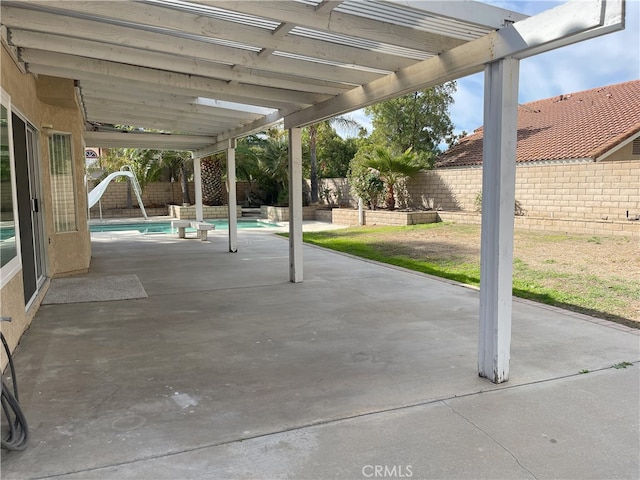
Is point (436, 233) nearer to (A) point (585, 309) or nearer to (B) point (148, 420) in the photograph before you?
(A) point (585, 309)

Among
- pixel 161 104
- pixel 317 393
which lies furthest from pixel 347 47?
pixel 161 104

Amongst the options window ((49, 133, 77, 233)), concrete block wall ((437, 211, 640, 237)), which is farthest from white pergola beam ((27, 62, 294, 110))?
concrete block wall ((437, 211, 640, 237))

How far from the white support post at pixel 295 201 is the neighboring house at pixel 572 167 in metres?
8.43

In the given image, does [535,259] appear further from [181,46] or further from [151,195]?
[151,195]

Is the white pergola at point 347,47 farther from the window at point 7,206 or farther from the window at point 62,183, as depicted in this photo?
the window at point 62,183

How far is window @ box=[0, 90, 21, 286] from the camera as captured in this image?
13.4 ft

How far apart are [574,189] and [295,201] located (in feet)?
31.7

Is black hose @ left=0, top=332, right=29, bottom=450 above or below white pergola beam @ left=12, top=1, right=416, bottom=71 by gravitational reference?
below

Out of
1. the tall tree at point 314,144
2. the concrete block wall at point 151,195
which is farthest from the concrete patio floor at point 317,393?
the concrete block wall at point 151,195

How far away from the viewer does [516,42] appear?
325 centimetres

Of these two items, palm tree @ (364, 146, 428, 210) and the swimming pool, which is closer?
palm tree @ (364, 146, 428, 210)

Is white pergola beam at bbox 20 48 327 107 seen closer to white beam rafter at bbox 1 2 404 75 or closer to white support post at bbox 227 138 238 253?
white beam rafter at bbox 1 2 404 75

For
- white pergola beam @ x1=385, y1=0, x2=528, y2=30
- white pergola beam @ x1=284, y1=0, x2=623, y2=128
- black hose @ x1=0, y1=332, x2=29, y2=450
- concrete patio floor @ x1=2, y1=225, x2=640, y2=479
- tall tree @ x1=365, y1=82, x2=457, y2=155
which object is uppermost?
tall tree @ x1=365, y1=82, x2=457, y2=155

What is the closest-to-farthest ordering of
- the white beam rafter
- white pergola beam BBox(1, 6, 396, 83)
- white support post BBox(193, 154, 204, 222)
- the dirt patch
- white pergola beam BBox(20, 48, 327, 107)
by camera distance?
the white beam rafter
white pergola beam BBox(1, 6, 396, 83)
white pergola beam BBox(20, 48, 327, 107)
the dirt patch
white support post BBox(193, 154, 204, 222)
